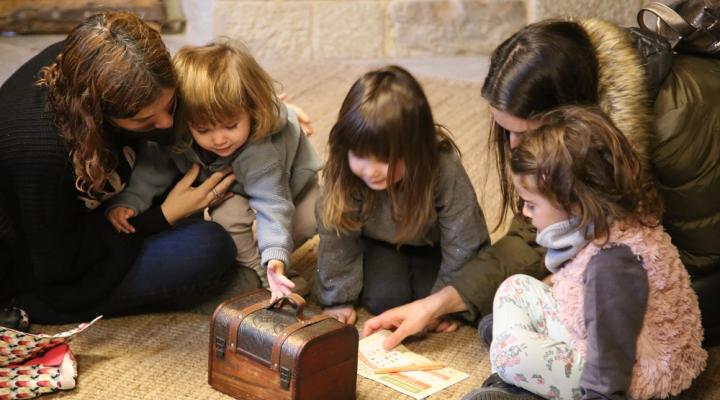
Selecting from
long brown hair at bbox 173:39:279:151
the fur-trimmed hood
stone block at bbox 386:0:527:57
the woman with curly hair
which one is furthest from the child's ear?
stone block at bbox 386:0:527:57

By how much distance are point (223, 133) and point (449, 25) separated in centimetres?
190

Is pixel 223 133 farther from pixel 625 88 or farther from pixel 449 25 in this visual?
pixel 449 25

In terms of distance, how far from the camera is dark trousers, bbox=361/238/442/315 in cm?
223

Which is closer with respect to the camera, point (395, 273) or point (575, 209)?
point (575, 209)

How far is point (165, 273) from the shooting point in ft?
7.06

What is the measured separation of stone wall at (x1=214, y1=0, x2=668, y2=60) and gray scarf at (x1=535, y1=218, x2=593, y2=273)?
2055 mm

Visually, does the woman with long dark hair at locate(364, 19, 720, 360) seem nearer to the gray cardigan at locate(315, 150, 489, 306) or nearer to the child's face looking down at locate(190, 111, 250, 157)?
the gray cardigan at locate(315, 150, 489, 306)

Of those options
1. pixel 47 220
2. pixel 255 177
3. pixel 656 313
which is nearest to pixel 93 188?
pixel 47 220

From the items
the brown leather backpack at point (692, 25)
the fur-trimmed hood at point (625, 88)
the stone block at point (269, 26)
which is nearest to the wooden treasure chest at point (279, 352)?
the fur-trimmed hood at point (625, 88)

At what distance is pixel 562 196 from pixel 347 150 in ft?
1.61

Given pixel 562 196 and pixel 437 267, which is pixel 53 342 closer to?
pixel 437 267

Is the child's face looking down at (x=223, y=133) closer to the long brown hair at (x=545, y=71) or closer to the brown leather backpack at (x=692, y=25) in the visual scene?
the long brown hair at (x=545, y=71)

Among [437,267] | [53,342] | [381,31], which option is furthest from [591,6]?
[53,342]

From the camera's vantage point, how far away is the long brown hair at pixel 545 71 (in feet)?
5.91
